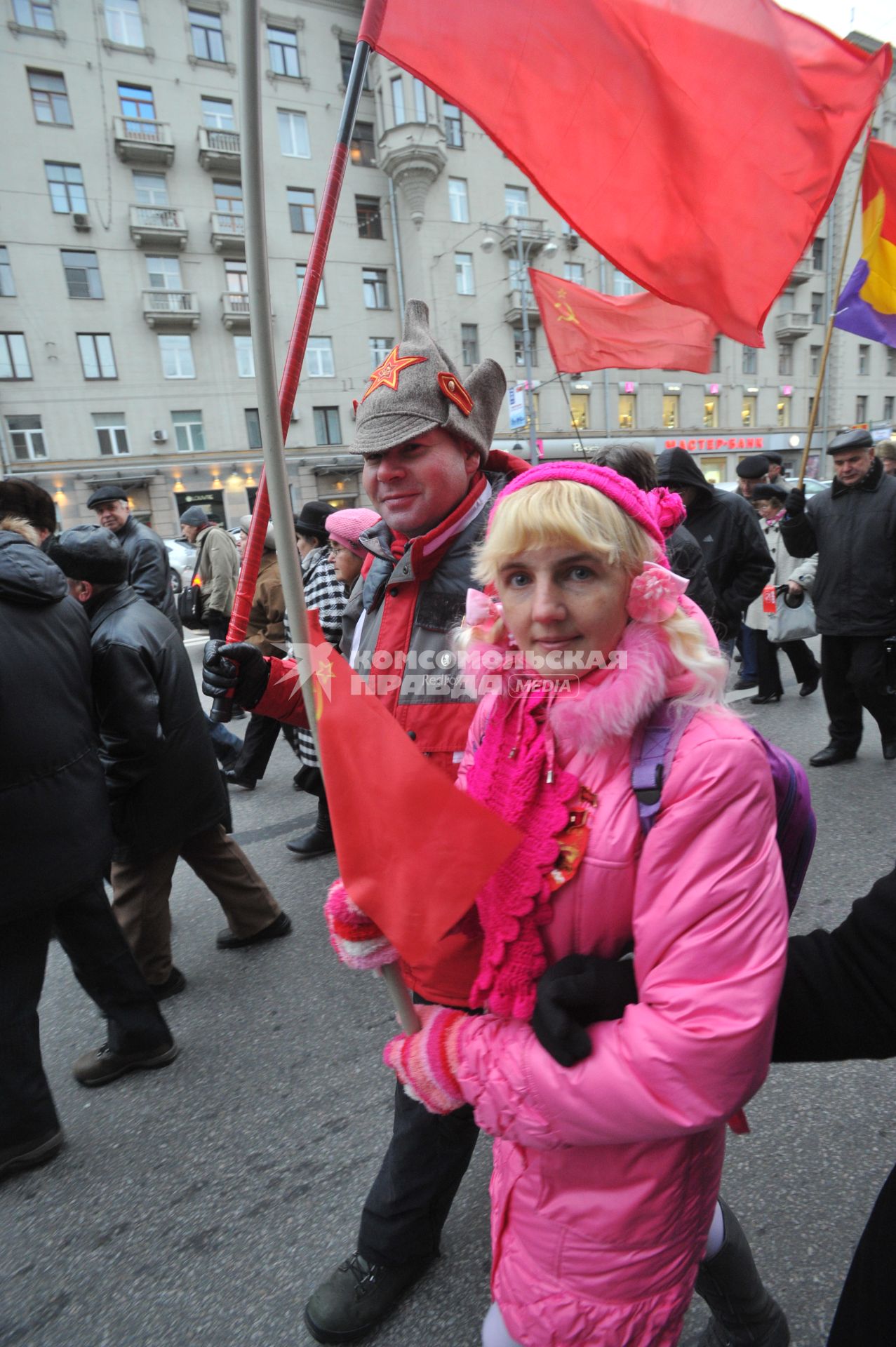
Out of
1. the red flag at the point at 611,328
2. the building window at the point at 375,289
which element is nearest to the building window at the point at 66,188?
the building window at the point at 375,289

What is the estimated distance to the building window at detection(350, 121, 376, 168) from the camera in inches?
1004

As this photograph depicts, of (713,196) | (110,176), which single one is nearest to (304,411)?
(110,176)

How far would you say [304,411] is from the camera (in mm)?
25109

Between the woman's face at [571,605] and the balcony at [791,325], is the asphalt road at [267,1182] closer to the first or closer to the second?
the woman's face at [571,605]

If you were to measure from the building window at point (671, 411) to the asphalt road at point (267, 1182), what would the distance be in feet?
98.7

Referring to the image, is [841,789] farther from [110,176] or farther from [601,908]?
[110,176]

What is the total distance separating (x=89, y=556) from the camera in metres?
2.64

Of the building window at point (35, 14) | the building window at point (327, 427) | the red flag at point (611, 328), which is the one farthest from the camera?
the building window at point (327, 427)

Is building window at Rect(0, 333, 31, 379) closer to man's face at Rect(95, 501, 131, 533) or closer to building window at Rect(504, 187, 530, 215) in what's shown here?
building window at Rect(504, 187, 530, 215)

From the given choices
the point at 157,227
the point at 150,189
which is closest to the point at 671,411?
the point at 157,227

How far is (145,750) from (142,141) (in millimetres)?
27490

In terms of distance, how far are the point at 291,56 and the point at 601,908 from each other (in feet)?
105

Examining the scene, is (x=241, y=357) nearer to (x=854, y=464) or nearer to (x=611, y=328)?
(x=611, y=328)

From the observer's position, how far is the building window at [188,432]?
24.1 metres
